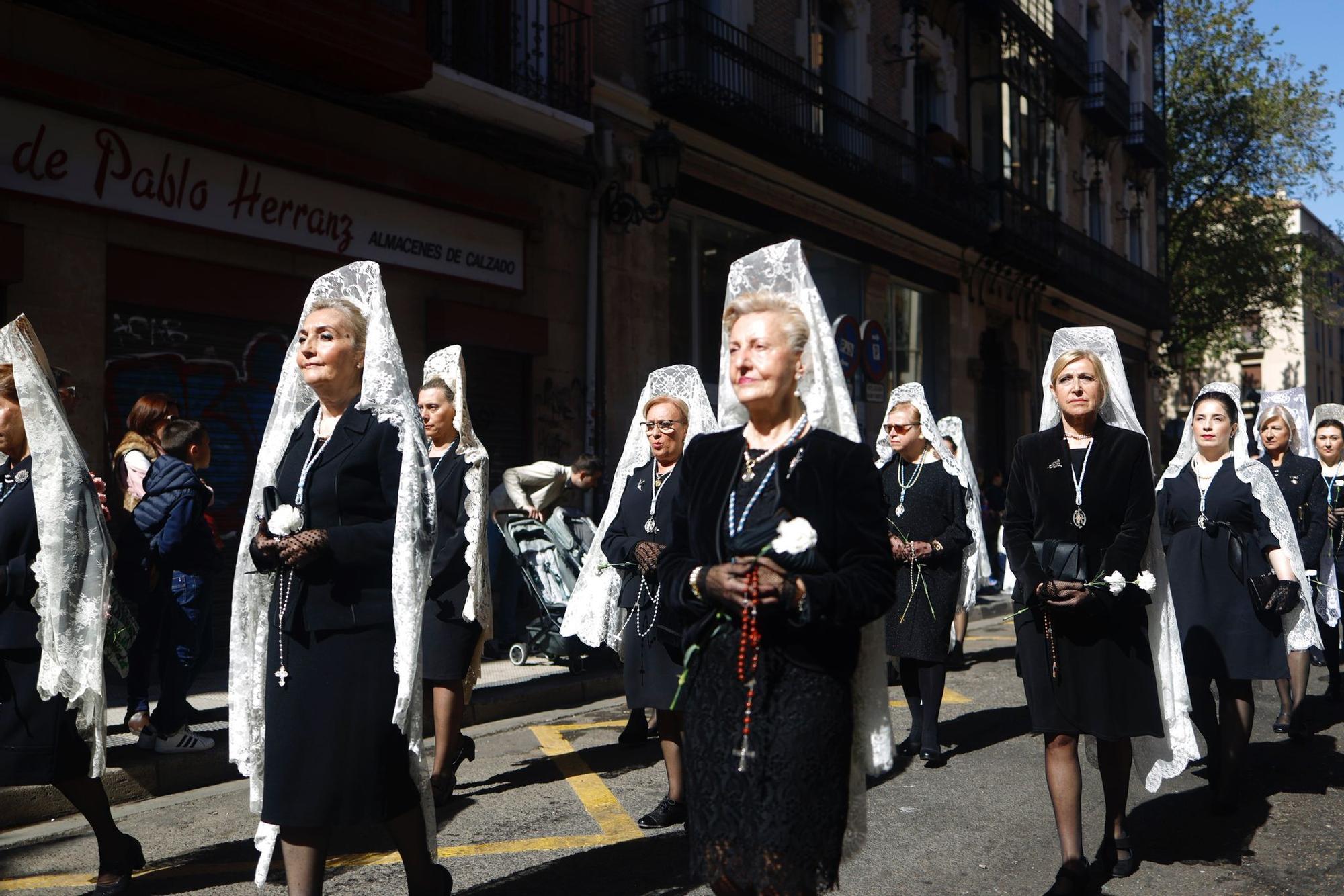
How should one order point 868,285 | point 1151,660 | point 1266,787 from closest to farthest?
point 1151,660 → point 1266,787 → point 868,285

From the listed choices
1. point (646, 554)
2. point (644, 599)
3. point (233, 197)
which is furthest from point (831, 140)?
point (646, 554)

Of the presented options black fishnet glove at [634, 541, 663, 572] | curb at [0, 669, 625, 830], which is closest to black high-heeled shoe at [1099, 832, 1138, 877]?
black fishnet glove at [634, 541, 663, 572]

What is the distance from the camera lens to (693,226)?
16.7m

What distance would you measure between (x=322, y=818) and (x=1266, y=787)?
4.92 meters

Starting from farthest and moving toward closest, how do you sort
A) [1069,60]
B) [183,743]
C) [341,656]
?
[1069,60], [183,743], [341,656]

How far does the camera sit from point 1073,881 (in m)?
4.60

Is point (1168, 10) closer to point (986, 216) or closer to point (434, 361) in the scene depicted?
point (986, 216)

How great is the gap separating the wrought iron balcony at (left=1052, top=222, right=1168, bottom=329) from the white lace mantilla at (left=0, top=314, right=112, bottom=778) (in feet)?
80.0

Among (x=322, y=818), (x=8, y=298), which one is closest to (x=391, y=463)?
(x=322, y=818)

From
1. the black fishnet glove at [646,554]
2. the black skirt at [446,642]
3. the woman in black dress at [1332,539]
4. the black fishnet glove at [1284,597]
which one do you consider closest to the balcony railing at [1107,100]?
the woman in black dress at [1332,539]

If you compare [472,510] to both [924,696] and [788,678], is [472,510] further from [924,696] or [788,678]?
[788,678]

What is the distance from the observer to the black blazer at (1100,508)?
4.86 metres

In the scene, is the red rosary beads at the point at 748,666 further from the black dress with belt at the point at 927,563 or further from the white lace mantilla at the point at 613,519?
the black dress with belt at the point at 927,563

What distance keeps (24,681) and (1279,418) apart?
24.3 feet
